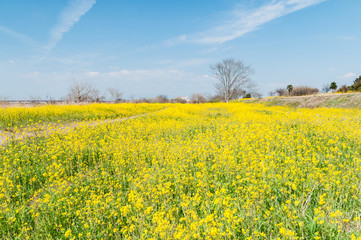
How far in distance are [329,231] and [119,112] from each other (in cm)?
1930

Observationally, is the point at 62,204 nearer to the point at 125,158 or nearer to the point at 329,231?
the point at 125,158

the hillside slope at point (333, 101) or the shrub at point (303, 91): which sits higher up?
the shrub at point (303, 91)

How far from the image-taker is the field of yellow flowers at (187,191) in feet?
10.0

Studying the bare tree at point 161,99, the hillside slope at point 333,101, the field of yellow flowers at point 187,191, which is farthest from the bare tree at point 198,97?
the field of yellow flowers at point 187,191

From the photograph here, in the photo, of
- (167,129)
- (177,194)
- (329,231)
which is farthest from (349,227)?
(167,129)

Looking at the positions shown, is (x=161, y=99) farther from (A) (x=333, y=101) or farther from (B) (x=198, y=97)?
(A) (x=333, y=101)

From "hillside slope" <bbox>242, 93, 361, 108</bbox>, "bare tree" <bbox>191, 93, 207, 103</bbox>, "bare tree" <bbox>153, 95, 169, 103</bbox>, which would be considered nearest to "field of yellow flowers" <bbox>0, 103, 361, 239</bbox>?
"hillside slope" <bbox>242, 93, 361, 108</bbox>

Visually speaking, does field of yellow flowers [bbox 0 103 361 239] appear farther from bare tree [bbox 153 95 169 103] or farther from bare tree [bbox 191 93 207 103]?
bare tree [bbox 191 93 207 103]

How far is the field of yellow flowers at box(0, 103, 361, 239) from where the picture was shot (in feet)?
10.0

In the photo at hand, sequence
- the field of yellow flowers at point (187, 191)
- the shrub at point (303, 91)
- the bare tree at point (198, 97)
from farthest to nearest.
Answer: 1. the bare tree at point (198, 97)
2. the shrub at point (303, 91)
3. the field of yellow flowers at point (187, 191)

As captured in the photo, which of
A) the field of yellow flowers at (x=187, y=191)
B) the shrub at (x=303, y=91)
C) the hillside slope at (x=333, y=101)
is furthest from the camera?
the shrub at (x=303, y=91)

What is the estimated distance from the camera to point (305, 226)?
117 inches

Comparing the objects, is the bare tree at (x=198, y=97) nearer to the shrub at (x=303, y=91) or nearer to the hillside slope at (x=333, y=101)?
the shrub at (x=303, y=91)

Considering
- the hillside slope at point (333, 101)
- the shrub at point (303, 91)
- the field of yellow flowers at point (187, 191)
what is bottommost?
the field of yellow flowers at point (187, 191)
